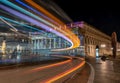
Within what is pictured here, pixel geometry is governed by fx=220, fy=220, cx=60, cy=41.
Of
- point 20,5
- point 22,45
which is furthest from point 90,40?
point 20,5

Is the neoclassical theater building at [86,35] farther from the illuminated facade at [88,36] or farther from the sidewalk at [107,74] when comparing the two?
the sidewalk at [107,74]

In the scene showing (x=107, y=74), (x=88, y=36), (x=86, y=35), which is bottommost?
(x=107, y=74)

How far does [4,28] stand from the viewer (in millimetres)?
27328

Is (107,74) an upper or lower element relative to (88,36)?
lower

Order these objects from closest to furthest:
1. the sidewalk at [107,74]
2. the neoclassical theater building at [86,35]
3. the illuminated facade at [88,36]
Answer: the sidewalk at [107,74] < the neoclassical theater building at [86,35] < the illuminated facade at [88,36]

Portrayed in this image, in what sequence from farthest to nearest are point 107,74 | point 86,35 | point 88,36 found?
point 88,36
point 86,35
point 107,74

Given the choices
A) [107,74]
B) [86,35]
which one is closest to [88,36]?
[86,35]

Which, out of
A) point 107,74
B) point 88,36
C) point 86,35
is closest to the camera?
point 107,74

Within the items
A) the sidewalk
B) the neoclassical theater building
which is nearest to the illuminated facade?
the neoclassical theater building

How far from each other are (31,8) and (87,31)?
85.2 metres

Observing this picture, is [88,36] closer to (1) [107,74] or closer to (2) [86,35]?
(2) [86,35]

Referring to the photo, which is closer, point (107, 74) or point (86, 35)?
point (107, 74)

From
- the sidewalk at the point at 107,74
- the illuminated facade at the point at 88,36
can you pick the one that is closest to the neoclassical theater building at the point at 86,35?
the illuminated facade at the point at 88,36

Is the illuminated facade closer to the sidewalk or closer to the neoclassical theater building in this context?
the neoclassical theater building
